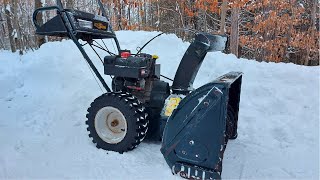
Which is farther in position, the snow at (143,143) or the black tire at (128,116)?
the black tire at (128,116)

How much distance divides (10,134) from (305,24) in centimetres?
1845

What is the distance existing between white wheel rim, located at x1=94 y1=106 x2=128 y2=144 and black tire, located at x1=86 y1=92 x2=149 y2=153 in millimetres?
48

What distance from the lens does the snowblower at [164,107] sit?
300 centimetres

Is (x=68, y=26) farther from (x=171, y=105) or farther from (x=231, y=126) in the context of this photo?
(x=231, y=126)

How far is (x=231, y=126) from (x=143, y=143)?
122cm

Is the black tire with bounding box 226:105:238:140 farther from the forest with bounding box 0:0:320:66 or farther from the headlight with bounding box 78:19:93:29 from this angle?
the forest with bounding box 0:0:320:66

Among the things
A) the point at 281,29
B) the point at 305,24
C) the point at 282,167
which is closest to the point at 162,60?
the point at 282,167

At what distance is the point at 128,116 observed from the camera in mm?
3596

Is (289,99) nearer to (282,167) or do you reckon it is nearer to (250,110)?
(250,110)

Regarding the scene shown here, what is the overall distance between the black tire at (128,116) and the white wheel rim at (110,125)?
5 cm

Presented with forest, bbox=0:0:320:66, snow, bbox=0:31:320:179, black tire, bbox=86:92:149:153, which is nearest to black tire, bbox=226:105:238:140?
snow, bbox=0:31:320:179

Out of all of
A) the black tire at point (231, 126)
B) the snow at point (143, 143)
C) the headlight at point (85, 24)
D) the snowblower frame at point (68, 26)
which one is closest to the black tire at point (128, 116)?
the snow at point (143, 143)

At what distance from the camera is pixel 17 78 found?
596 cm

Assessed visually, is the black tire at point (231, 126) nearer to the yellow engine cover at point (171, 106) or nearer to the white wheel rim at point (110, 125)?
the yellow engine cover at point (171, 106)
